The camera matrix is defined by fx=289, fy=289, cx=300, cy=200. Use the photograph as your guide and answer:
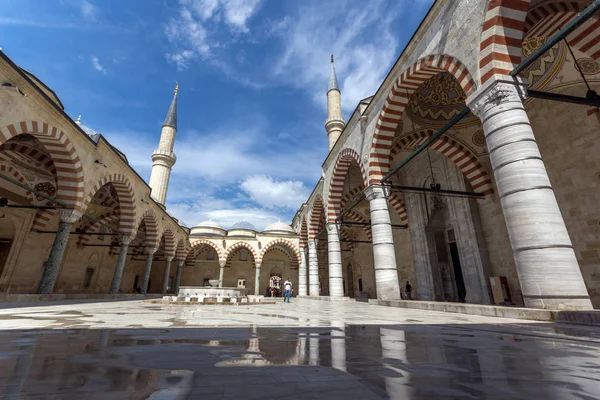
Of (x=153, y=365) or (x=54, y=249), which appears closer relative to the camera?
(x=153, y=365)

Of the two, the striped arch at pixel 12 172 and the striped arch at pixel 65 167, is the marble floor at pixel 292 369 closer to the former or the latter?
the striped arch at pixel 65 167

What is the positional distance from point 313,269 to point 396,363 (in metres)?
14.7

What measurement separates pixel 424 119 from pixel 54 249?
12782 millimetres

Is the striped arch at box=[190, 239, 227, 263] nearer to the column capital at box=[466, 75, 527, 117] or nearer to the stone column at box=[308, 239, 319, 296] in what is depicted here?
the stone column at box=[308, 239, 319, 296]

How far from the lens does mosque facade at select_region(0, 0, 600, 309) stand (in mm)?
4328

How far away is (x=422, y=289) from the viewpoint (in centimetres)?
1170

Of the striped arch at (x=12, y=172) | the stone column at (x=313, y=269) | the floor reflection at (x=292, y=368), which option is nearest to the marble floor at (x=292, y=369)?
the floor reflection at (x=292, y=368)

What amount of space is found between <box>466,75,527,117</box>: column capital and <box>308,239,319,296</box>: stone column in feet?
39.6

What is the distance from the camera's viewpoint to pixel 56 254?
8898mm

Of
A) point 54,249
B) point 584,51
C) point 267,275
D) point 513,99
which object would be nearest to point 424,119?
point 584,51

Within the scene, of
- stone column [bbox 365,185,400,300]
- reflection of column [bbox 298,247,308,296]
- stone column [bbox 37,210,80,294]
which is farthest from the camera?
reflection of column [bbox 298,247,308,296]

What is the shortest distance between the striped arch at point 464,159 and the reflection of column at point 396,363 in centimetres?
963

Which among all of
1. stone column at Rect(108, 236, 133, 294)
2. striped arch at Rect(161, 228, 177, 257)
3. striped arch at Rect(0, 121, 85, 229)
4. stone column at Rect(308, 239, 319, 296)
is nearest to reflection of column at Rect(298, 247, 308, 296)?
stone column at Rect(308, 239, 319, 296)

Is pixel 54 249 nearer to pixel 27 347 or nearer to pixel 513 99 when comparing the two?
pixel 27 347
